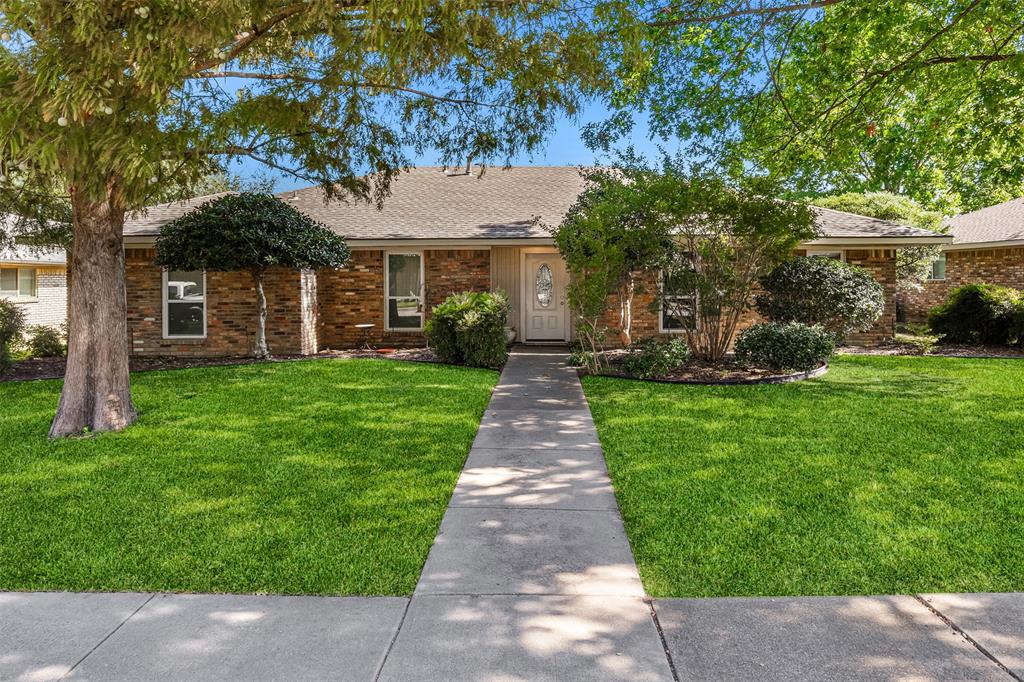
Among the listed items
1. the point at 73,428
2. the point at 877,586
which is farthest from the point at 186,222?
the point at 877,586

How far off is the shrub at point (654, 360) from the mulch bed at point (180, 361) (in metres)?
A: 3.76

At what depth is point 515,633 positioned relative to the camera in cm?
315

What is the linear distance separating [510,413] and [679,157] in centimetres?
551

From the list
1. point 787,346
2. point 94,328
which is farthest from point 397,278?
point 787,346

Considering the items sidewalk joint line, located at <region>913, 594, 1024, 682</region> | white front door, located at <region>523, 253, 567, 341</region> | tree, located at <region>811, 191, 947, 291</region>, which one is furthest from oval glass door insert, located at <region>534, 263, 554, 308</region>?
sidewalk joint line, located at <region>913, 594, 1024, 682</region>

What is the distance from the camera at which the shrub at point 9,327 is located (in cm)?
1229

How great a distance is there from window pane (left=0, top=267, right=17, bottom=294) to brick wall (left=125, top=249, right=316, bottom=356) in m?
11.3

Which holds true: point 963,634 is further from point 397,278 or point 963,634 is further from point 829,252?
point 397,278

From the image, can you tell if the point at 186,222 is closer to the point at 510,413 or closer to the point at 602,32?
the point at 510,413

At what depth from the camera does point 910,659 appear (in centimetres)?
290

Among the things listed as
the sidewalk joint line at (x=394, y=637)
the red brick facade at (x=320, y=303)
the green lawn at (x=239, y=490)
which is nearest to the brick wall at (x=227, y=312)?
the red brick facade at (x=320, y=303)

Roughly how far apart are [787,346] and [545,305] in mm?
6503

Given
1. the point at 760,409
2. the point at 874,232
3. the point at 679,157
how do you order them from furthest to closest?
the point at 874,232, the point at 679,157, the point at 760,409

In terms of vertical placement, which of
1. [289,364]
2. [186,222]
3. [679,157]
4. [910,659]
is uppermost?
[679,157]
